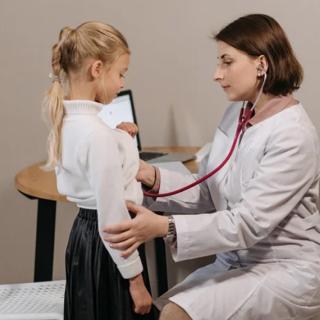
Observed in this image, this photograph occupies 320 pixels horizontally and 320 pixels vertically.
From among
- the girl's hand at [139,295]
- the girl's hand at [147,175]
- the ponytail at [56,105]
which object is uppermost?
the ponytail at [56,105]

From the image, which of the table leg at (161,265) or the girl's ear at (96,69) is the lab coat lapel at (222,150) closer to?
the girl's ear at (96,69)

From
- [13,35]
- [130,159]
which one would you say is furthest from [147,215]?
[13,35]

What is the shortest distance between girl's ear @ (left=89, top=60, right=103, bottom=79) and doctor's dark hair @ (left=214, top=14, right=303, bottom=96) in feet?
1.22

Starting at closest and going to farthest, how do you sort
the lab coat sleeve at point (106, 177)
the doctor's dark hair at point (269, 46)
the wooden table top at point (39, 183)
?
the lab coat sleeve at point (106, 177) < the doctor's dark hair at point (269, 46) < the wooden table top at point (39, 183)

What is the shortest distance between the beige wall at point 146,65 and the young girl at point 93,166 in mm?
1168

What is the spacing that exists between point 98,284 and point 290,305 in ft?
1.53

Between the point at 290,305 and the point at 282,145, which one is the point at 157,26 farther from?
the point at 290,305

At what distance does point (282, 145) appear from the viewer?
139cm

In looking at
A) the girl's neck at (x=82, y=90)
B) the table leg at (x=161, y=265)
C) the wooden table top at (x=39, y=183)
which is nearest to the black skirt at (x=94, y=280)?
the girl's neck at (x=82, y=90)

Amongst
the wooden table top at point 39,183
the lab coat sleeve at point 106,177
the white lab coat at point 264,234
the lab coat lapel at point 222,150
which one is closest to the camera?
the lab coat sleeve at point 106,177

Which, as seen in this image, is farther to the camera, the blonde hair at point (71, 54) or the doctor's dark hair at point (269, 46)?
the doctor's dark hair at point (269, 46)

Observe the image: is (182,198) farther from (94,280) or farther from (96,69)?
(96,69)

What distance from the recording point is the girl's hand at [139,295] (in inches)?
52.4

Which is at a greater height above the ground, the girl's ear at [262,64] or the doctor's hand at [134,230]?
the girl's ear at [262,64]
